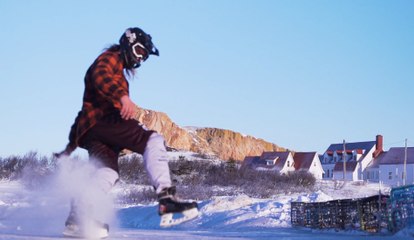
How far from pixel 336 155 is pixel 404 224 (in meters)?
78.1

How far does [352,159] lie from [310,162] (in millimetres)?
5451

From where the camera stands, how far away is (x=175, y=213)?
17.5 feet

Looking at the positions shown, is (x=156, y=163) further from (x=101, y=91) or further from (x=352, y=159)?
(x=352, y=159)

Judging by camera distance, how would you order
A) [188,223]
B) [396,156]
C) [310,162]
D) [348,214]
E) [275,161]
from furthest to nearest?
[275,161], [310,162], [396,156], [188,223], [348,214]

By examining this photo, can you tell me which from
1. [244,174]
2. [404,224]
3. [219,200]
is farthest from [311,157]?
[404,224]

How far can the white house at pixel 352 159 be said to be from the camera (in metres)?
82.0

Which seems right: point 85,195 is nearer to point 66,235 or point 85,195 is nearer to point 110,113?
point 66,235

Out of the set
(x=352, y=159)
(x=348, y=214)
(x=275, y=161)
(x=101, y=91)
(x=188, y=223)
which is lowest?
(x=188, y=223)

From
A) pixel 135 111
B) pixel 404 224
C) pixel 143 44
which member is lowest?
pixel 404 224

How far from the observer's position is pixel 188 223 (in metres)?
13.2

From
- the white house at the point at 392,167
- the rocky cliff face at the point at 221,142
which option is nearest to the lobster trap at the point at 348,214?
the white house at the point at 392,167

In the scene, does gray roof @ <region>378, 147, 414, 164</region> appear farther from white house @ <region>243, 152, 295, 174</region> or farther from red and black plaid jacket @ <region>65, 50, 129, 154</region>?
red and black plaid jacket @ <region>65, 50, 129, 154</region>

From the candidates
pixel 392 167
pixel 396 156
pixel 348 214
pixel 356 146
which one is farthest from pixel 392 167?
pixel 348 214

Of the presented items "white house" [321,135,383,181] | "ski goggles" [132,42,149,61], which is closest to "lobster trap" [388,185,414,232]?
"ski goggles" [132,42,149,61]
